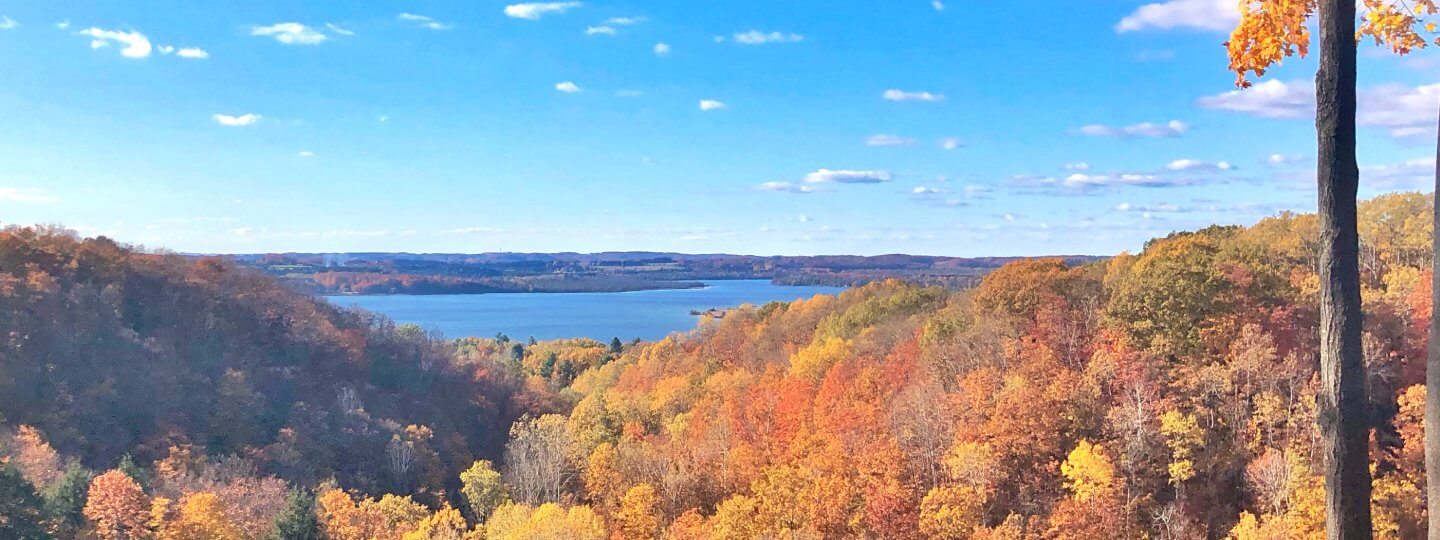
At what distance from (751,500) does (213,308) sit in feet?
133

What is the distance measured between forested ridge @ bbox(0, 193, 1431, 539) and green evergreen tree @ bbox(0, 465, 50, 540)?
0.08 metres

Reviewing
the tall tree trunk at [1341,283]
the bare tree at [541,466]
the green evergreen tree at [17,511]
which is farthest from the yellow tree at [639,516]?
the tall tree trunk at [1341,283]

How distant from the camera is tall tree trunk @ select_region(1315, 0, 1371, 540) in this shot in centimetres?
400

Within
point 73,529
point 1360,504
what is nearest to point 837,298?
point 73,529

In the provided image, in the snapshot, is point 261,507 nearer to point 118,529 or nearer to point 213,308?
point 118,529

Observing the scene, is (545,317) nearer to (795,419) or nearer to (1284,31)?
(795,419)

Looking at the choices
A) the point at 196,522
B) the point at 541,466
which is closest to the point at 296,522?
the point at 196,522

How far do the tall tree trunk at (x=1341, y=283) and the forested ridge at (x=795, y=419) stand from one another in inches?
582

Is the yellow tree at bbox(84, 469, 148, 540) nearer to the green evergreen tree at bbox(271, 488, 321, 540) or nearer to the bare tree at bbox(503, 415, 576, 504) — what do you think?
the green evergreen tree at bbox(271, 488, 321, 540)

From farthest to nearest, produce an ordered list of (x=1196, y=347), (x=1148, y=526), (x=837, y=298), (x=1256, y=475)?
(x=837, y=298), (x=1196, y=347), (x=1148, y=526), (x=1256, y=475)

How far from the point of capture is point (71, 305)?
138ft

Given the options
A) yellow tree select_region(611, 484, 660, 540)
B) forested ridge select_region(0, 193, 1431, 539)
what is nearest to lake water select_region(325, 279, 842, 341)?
forested ridge select_region(0, 193, 1431, 539)

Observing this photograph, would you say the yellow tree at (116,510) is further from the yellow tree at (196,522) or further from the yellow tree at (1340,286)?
the yellow tree at (1340,286)

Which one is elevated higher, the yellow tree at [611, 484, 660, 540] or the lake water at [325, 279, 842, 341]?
the yellow tree at [611, 484, 660, 540]
